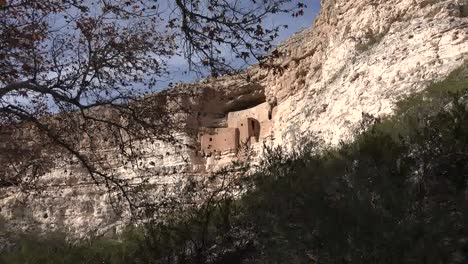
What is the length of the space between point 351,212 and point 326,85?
33.6 feet

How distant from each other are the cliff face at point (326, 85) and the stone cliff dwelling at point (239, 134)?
0.25 feet

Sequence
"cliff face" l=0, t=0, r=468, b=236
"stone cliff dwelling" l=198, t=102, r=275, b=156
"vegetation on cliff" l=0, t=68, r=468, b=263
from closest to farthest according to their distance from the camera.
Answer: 1. "vegetation on cliff" l=0, t=68, r=468, b=263
2. "cliff face" l=0, t=0, r=468, b=236
3. "stone cliff dwelling" l=198, t=102, r=275, b=156

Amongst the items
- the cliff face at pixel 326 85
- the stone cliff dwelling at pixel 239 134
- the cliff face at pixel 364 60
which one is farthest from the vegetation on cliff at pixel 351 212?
the stone cliff dwelling at pixel 239 134

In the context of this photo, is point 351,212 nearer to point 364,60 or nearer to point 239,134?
point 364,60

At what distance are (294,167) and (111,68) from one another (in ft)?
8.95

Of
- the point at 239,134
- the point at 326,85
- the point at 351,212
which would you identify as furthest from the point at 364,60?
the point at 351,212

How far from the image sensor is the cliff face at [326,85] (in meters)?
12.0

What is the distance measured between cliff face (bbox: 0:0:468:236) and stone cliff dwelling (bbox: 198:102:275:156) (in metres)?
0.08

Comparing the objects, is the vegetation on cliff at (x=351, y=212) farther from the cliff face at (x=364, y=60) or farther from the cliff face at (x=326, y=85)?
the cliff face at (x=364, y=60)

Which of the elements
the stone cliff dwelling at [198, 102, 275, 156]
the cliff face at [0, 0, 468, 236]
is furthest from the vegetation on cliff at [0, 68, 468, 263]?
the stone cliff dwelling at [198, 102, 275, 156]

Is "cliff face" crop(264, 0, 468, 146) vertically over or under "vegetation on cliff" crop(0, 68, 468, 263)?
over

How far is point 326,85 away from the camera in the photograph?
1570cm

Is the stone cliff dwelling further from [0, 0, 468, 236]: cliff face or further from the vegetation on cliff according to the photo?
the vegetation on cliff

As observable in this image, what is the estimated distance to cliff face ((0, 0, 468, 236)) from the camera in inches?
474
